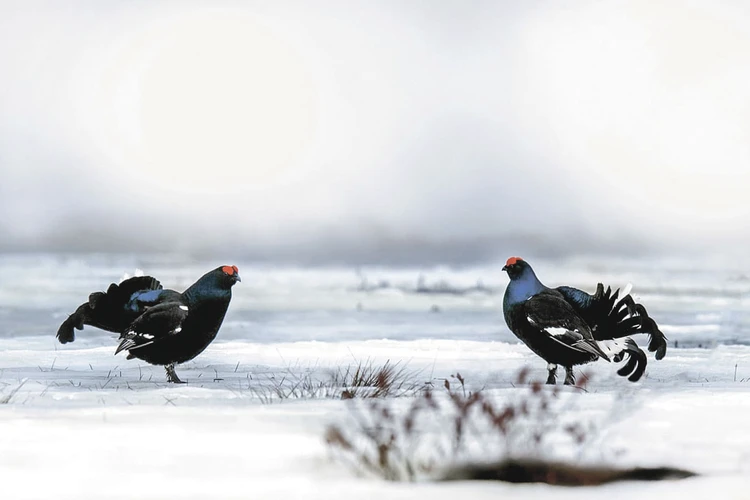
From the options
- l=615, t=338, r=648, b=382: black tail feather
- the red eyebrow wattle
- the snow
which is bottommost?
the snow

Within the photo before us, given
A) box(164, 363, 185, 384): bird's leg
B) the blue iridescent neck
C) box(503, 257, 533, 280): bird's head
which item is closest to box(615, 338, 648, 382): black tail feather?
the blue iridescent neck

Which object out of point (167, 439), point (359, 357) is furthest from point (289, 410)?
point (359, 357)

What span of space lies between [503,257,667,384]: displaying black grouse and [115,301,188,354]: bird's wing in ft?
8.50

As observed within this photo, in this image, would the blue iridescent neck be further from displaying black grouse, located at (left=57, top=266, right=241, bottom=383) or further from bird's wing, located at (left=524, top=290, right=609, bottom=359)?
displaying black grouse, located at (left=57, top=266, right=241, bottom=383)

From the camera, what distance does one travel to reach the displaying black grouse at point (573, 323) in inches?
279

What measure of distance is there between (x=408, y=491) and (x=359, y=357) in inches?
129

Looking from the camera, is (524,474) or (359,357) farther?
(359,357)

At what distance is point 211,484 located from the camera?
13.9 feet

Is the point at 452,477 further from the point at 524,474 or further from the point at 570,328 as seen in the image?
the point at 570,328

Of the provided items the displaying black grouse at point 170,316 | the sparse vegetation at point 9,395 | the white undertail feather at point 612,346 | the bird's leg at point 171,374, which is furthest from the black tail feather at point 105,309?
the white undertail feather at point 612,346

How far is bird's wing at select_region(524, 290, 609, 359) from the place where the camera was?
7035 millimetres

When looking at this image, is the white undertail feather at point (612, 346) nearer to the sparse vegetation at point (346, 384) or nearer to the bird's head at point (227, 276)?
the sparse vegetation at point (346, 384)

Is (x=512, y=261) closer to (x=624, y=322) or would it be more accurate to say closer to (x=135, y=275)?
(x=624, y=322)

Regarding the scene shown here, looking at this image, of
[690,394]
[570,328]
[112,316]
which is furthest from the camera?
[112,316]
